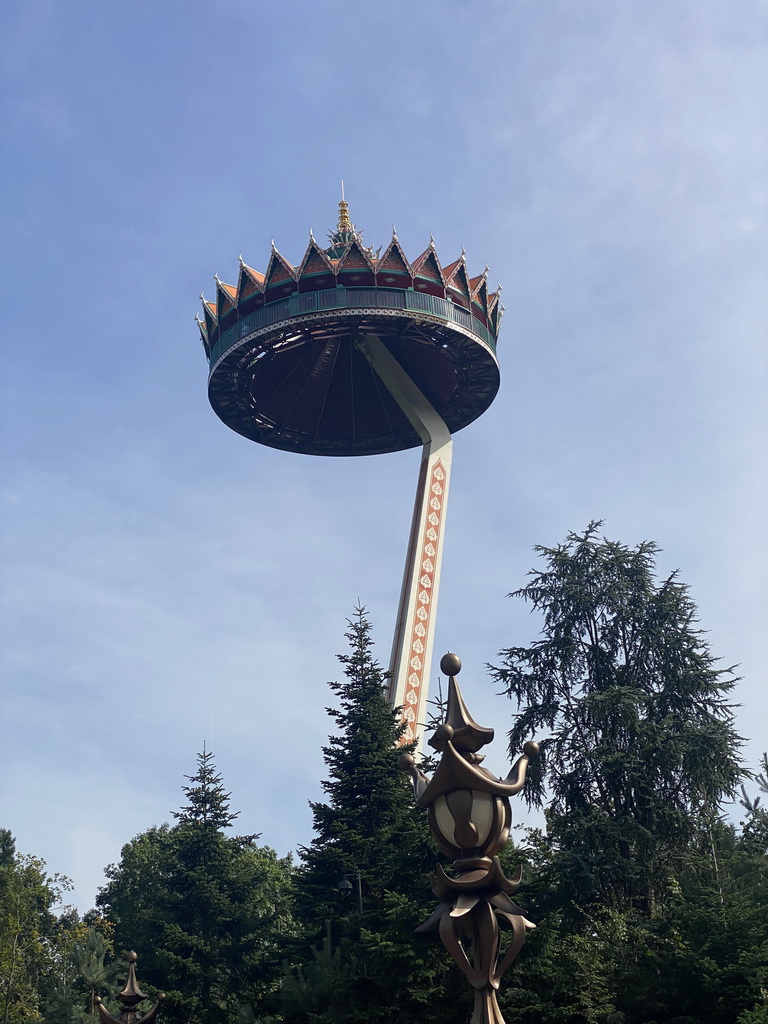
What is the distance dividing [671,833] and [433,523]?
13397mm

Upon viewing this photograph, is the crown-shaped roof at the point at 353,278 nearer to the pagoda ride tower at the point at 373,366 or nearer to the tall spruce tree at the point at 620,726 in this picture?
the pagoda ride tower at the point at 373,366

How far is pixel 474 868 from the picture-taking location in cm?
1180

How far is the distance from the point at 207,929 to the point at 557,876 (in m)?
9.36

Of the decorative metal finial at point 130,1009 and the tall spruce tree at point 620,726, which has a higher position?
the tall spruce tree at point 620,726

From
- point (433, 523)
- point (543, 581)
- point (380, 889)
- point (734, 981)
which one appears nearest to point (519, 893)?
point (380, 889)

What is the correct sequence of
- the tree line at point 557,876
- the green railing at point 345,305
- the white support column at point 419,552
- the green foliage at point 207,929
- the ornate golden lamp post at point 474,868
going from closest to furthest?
1. the ornate golden lamp post at point 474,868
2. the tree line at point 557,876
3. the green foliage at point 207,929
4. the white support column at point 419,552
5. the green railing at point 345,305

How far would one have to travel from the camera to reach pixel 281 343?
3409 centimetres

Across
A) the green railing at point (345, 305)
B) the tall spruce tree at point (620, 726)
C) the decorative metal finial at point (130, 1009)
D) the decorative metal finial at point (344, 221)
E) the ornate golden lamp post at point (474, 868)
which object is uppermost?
the decorative metal finial at point (344, 221)

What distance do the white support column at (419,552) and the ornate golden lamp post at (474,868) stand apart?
16525 mm

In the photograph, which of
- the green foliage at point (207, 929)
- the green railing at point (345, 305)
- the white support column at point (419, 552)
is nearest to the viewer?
the green foliage at point (207, 929)

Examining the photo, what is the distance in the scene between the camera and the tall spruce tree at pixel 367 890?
774 inches

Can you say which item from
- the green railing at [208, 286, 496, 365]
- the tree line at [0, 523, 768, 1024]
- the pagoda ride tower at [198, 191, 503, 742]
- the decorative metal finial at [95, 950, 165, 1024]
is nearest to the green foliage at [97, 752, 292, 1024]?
the tree line at [0, 523, 768, 1024]

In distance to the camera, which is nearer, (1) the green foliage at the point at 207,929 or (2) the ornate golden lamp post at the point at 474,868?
(2) the ornate golden lamp post at the point at 474,868

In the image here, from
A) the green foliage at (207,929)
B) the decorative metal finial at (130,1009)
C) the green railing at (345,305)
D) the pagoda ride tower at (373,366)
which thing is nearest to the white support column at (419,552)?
the pagoda ride tower at (373,366)
